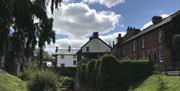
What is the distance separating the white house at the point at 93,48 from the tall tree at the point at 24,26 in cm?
8478

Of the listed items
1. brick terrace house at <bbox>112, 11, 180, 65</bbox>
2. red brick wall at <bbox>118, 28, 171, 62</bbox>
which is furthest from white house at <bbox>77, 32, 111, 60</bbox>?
red brick wall at <bbox>118, 28, 171, 62</bbox>

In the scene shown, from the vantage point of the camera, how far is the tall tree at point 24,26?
63.2ft

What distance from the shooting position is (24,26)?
22.5 meters

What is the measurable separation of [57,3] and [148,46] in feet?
145

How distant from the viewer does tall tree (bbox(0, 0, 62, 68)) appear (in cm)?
1925

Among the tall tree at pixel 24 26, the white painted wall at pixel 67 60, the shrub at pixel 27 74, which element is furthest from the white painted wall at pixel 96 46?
the tall tree at pixel 24 26

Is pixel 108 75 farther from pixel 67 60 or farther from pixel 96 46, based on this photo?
pixel 67 60

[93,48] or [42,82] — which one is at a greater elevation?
[93,48]

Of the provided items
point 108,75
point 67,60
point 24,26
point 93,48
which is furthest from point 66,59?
point 24,26

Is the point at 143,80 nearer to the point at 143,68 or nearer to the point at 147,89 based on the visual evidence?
the point at 143,68

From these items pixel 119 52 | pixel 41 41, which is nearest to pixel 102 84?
pixel 41 41

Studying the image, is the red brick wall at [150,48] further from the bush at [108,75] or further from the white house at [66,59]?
the white house at [66,59]

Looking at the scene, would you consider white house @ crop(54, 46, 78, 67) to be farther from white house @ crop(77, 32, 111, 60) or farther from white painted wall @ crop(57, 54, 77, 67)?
white house @ crop(77, 32, 111, 60)

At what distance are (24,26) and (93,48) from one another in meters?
88.7
